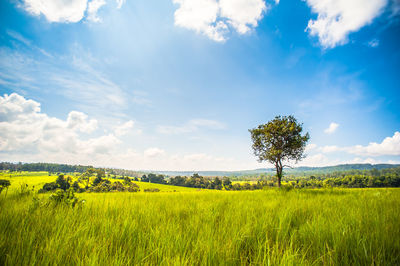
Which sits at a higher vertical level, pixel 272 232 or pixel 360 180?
pixel 272 232

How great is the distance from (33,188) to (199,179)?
10316cm

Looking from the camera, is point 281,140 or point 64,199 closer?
point 64,199

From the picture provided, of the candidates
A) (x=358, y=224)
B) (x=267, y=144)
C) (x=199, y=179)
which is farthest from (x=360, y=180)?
(x=358, y=224)

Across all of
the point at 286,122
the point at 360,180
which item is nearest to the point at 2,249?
the point at 286,122

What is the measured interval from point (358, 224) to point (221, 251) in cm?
263

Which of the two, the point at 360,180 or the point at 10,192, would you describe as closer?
the point at 10,192

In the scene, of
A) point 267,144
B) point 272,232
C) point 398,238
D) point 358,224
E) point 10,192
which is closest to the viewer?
point 398,238

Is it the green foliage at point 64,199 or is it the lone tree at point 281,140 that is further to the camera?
the lone tree at point 281,140

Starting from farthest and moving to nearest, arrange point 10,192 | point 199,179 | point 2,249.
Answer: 1. point 199,179
2. point 10,192
3. point 2,249

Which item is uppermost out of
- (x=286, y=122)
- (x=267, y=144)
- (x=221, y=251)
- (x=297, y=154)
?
(x=286, y=122)

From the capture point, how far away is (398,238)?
1.96 metres

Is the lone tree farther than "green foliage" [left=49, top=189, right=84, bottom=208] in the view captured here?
Yes

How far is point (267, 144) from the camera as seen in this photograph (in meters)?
25.4

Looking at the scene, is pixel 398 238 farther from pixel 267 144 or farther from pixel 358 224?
pixel 267 144
